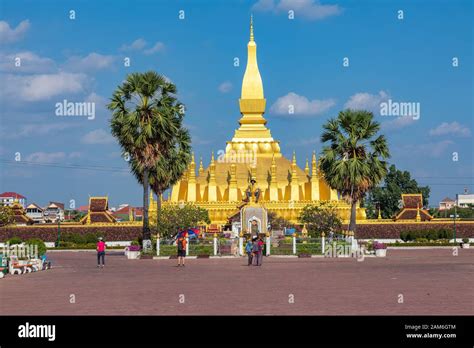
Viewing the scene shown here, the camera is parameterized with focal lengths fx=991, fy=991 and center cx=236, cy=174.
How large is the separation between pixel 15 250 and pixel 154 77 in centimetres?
1460

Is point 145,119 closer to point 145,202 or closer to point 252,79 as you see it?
point 145,202

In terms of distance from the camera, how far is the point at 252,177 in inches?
3809

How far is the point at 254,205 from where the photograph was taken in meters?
64.3


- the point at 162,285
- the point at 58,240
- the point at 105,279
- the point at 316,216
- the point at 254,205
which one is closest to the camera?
the point at 162,285

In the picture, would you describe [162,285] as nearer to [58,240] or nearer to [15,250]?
[15,250]

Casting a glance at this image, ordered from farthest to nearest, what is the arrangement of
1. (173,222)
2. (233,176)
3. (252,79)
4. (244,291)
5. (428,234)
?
(252,79) < (233,176) < (428,234) < (173,222) < (244,291)

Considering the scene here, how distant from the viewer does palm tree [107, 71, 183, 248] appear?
53.7 m

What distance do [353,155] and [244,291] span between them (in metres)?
32.7

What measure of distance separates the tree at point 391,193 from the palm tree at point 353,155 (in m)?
61.0

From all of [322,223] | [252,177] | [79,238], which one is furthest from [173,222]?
[252,177]
